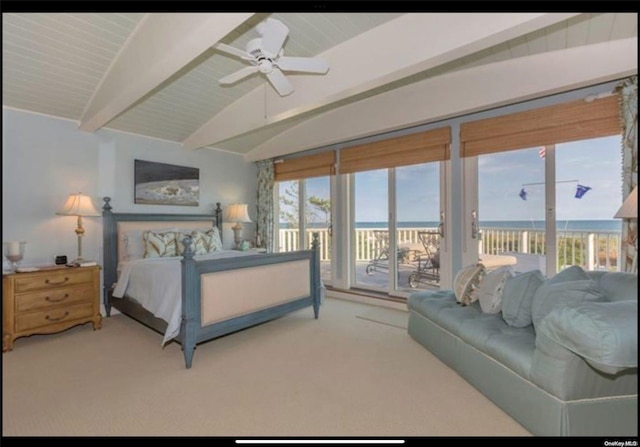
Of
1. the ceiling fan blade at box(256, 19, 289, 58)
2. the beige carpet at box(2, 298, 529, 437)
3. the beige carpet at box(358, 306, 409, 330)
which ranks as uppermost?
the ceiling fan blade at box(256, 19, 289, 58)

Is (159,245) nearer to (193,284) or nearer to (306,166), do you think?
(193,284)

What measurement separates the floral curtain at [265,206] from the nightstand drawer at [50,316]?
2.77 m

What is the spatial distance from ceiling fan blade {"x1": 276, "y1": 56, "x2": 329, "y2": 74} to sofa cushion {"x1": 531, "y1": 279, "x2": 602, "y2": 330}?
7.16 ft

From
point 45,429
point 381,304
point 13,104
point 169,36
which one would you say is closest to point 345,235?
point 381,304

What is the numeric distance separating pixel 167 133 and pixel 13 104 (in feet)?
5.10

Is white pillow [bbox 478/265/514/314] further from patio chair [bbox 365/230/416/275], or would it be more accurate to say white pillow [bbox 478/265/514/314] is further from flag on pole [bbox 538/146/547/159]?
patio chair [bbox 365/230/416/275]

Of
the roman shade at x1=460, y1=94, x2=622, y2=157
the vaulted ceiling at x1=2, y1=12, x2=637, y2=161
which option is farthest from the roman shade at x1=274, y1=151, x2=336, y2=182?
the roman shade at x1=460, y1=94, x2=622, y2=157

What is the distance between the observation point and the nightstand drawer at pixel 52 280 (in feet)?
9.78

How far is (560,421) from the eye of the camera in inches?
63.5

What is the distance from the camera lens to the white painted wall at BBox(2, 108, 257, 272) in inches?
133

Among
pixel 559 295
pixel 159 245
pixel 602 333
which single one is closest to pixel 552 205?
pixel 559 295

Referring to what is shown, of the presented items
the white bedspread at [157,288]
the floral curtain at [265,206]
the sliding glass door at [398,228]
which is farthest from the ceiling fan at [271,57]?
the floral curtain at [265,206]

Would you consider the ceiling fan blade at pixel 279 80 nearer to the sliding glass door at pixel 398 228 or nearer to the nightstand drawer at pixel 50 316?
the sliding glass door at pixel 398 228

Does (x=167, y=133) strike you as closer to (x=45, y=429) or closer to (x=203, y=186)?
(x=203, y=186)
